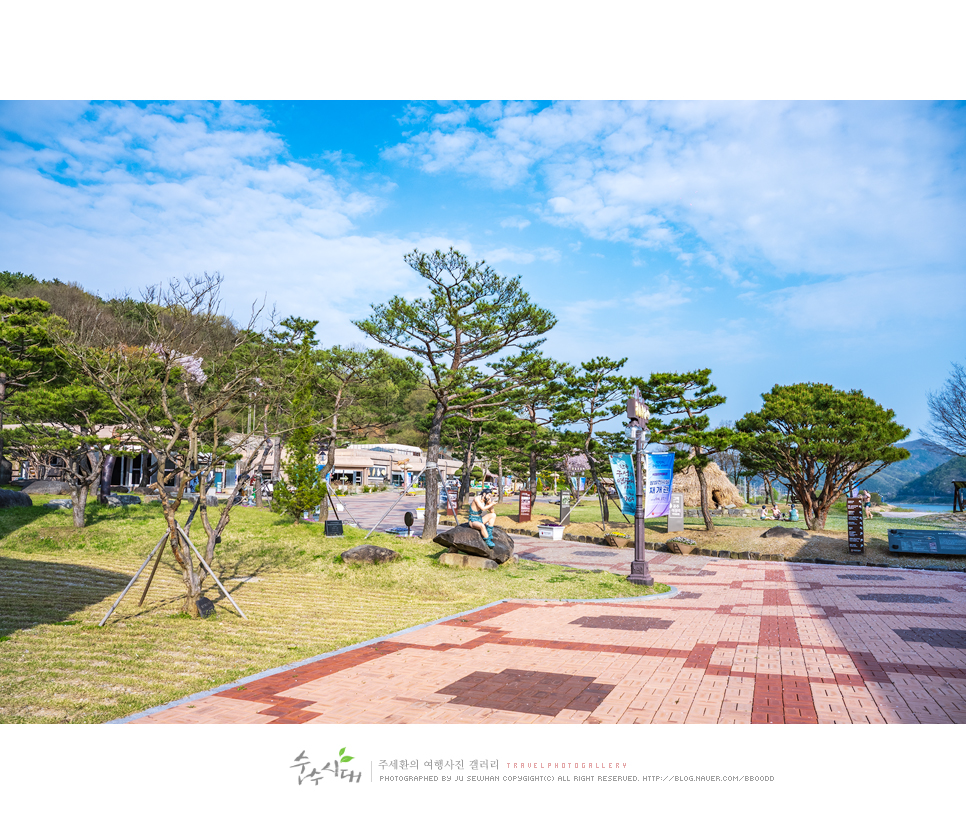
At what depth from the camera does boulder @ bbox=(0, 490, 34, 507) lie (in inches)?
669

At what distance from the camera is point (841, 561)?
50.2 ft

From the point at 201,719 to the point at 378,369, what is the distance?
47.5 feet

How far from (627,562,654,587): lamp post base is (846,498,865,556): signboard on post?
8302 mm

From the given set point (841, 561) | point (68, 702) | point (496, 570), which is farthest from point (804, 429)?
point (68, 702)

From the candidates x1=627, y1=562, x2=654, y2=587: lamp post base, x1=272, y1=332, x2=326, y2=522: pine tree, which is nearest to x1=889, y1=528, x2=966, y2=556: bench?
x1=627, y1=562, x2=654, y2=587: lamp post base

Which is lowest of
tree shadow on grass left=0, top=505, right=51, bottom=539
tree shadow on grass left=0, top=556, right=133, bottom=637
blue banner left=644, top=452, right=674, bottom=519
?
tree shadow on grass left=0, top=556, right=133, bottom=637

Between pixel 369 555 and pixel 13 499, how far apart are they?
1288 centimetres

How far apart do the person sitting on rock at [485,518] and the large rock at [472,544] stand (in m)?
0.15

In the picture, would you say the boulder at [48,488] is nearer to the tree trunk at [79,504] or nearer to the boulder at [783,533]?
the tree trunk at [79,504]

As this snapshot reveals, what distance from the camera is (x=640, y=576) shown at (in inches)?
438

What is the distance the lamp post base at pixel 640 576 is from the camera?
1102cm

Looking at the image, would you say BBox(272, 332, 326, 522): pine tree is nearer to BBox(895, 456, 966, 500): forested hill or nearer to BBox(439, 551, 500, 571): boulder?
BBox(439, 551, 500, 571): boulder

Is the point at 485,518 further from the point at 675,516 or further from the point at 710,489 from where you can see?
the point at 710,489
